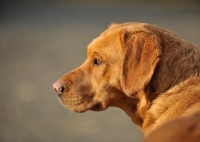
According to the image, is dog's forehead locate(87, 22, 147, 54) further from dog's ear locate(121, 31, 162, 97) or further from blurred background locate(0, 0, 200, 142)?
blurred background locate(0, 0, 200, 142)

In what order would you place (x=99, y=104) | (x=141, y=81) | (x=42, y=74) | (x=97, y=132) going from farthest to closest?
(x=42, y=74)
(x=97, y=132)
(x=99, y=104)
(x=141, y=81)

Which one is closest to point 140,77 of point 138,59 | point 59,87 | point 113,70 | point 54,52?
point 138,59

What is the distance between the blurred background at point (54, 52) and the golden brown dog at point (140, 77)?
3515 millimetres

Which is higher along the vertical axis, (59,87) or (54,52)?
(59,87)

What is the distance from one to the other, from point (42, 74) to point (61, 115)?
818 mm

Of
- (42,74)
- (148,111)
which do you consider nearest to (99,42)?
(148,111)

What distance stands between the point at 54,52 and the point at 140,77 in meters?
4.82

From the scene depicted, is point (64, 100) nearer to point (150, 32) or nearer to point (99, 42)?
point (99, 42)

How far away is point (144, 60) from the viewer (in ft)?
11.6

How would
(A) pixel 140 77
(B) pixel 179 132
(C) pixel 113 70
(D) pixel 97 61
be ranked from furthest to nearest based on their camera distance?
(D) pixel 97 61
(C) pixel 113 70
(A) pixel 140 77
(B) pixel 179 132

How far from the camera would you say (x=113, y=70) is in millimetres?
3750

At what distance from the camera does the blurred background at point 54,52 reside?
7.50 meters

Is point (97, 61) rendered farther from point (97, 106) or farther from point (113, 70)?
point (97, 106)

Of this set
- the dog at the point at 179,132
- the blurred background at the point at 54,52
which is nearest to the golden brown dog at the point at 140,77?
the dog at the point at 179,132
